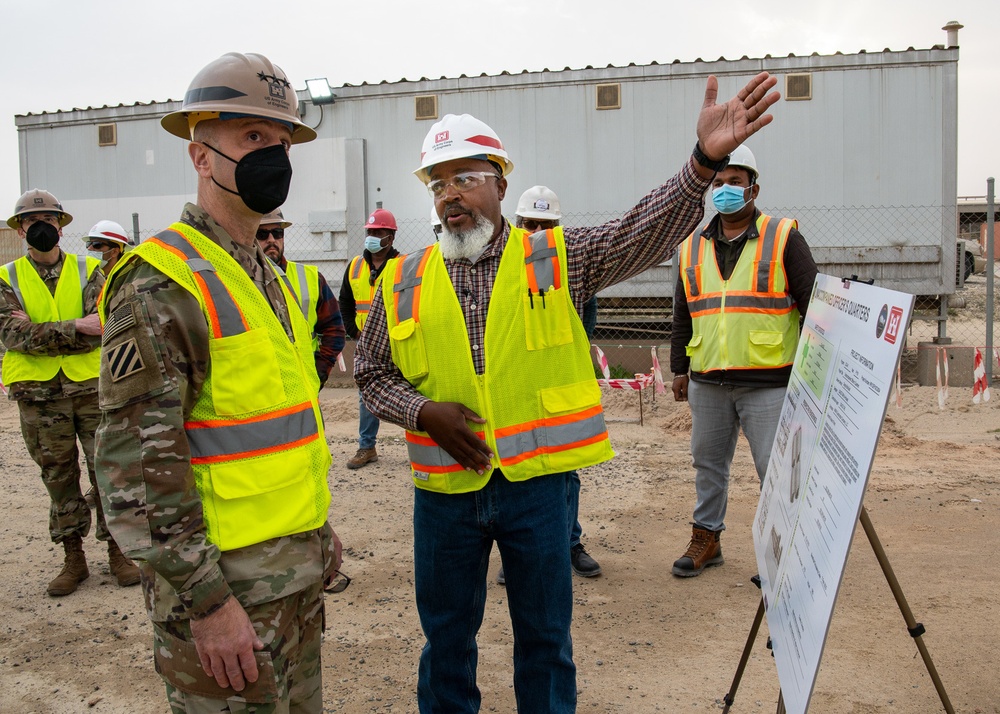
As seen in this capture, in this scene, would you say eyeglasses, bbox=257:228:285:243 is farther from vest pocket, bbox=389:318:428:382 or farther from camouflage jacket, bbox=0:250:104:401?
vest pocket, bbox=389:318:428:382

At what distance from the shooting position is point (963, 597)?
437 centimetres

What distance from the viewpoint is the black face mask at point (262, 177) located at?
2158 millimetres

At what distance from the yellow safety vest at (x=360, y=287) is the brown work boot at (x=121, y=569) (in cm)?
336

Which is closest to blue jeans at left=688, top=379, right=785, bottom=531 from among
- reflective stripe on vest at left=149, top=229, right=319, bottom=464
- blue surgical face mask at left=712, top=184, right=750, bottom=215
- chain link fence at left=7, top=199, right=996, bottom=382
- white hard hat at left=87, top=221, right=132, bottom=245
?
blue surgical face mask at left=712, top=184, right=750, bottom=215

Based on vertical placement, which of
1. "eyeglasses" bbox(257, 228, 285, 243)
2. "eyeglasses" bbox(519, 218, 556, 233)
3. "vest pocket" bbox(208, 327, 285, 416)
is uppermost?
"eyeglasses" bbox(519, 218, 556, 233)

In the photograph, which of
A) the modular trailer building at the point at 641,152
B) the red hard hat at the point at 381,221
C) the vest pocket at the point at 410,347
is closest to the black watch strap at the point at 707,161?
the vest pocket at the point at 410,347

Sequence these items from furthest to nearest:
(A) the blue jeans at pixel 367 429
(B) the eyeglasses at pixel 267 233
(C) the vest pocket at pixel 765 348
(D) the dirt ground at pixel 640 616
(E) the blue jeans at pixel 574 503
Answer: (A) the blue jeans at pixel 367 429 → (B) the eyeglasses at pixel 267 233 → (C) the vest pocket at pixel 765 348 → (E) the blue jeans at pixel 574 503 → (D) the dirt ground at pixel 640 616

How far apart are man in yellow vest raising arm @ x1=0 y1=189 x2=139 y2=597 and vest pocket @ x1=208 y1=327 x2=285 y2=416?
10.8 feet

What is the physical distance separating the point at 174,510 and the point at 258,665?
1.57 ft

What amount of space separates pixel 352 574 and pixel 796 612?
11.4 ft

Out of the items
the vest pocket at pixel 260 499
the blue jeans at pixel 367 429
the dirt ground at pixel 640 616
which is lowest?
the dirt ground at pixel 640 616

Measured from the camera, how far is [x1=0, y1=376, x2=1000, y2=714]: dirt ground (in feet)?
11.7

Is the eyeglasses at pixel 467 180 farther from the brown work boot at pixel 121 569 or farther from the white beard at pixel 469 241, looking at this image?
the brown work boot at pixel 121 569

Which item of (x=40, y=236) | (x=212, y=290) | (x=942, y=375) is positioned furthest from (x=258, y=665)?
(x=942, y=375)
